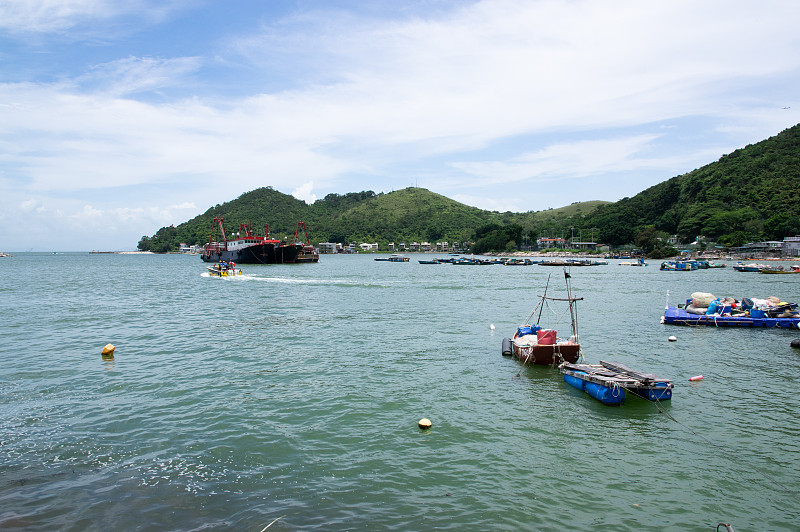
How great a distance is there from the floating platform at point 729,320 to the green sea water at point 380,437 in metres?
4.04

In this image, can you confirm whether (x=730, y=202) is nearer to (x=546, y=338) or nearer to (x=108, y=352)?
(x=546, y=338)

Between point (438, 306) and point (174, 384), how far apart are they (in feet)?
78.1

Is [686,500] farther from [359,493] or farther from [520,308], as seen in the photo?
[520,308]

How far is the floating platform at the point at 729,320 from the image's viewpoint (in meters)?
27.1

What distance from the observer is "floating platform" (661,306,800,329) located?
27062 millimetres

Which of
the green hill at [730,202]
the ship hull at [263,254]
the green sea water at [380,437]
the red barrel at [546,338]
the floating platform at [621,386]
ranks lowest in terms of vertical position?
the green sea water at [380,437]

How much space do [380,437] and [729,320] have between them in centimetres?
2579

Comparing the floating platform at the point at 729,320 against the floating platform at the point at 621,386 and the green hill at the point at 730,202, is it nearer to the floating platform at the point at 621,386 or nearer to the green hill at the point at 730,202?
the floating platform at the point at 621,386

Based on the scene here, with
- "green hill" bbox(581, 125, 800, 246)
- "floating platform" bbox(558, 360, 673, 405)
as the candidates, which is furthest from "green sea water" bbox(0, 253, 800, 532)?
"green hill" bbox(581, 125, 800, 246)

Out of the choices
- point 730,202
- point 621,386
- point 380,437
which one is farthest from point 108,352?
point 730,202

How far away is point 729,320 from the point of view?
27672 millimetres

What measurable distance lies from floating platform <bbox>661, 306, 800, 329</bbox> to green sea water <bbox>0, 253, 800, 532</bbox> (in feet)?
13.3

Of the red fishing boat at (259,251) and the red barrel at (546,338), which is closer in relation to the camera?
the red barrel at (546,338)

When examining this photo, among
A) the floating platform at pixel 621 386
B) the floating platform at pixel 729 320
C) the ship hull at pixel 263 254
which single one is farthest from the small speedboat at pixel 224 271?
the floating platform at pixel 621 386
